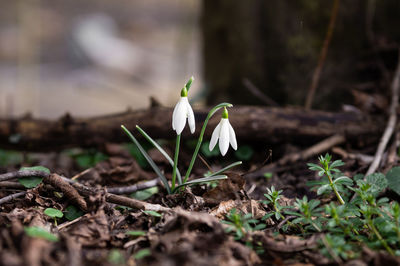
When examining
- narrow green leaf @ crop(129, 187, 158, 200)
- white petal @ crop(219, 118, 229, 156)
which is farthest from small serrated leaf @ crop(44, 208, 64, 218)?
white petal @ crop(219, 118, 229, 156)

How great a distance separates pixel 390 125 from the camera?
2.52 metres

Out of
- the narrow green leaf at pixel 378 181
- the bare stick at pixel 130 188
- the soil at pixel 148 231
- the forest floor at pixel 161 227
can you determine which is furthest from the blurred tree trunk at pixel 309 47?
the bare stick at pixel 130 188

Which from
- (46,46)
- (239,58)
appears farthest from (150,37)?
(239,58)

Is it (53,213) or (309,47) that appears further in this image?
(309,47)

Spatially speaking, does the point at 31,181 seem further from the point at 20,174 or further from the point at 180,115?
the point at 180,115

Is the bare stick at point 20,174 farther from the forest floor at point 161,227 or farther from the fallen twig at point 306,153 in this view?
the fallen twig at point 306,153

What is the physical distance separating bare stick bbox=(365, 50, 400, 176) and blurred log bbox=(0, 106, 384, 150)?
9 cm

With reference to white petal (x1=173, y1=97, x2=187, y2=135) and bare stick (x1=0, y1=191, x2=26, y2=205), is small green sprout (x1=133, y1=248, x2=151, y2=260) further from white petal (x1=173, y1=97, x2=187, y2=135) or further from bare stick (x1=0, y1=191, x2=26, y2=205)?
bare stick (x1=0, y1=191, x2=26, y2=205)

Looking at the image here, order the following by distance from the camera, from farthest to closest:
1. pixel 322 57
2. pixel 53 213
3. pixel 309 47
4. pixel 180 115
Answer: pixel 309 47 → pixel 322 57 → pixel 180 115 → pixel 53 213

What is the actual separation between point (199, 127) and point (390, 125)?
125cm

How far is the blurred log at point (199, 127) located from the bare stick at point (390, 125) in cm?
9

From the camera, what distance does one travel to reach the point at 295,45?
128 inches

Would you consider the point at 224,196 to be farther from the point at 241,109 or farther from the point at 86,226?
the point at 241,109

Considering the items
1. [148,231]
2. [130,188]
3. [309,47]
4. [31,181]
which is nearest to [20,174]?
[31,181]
